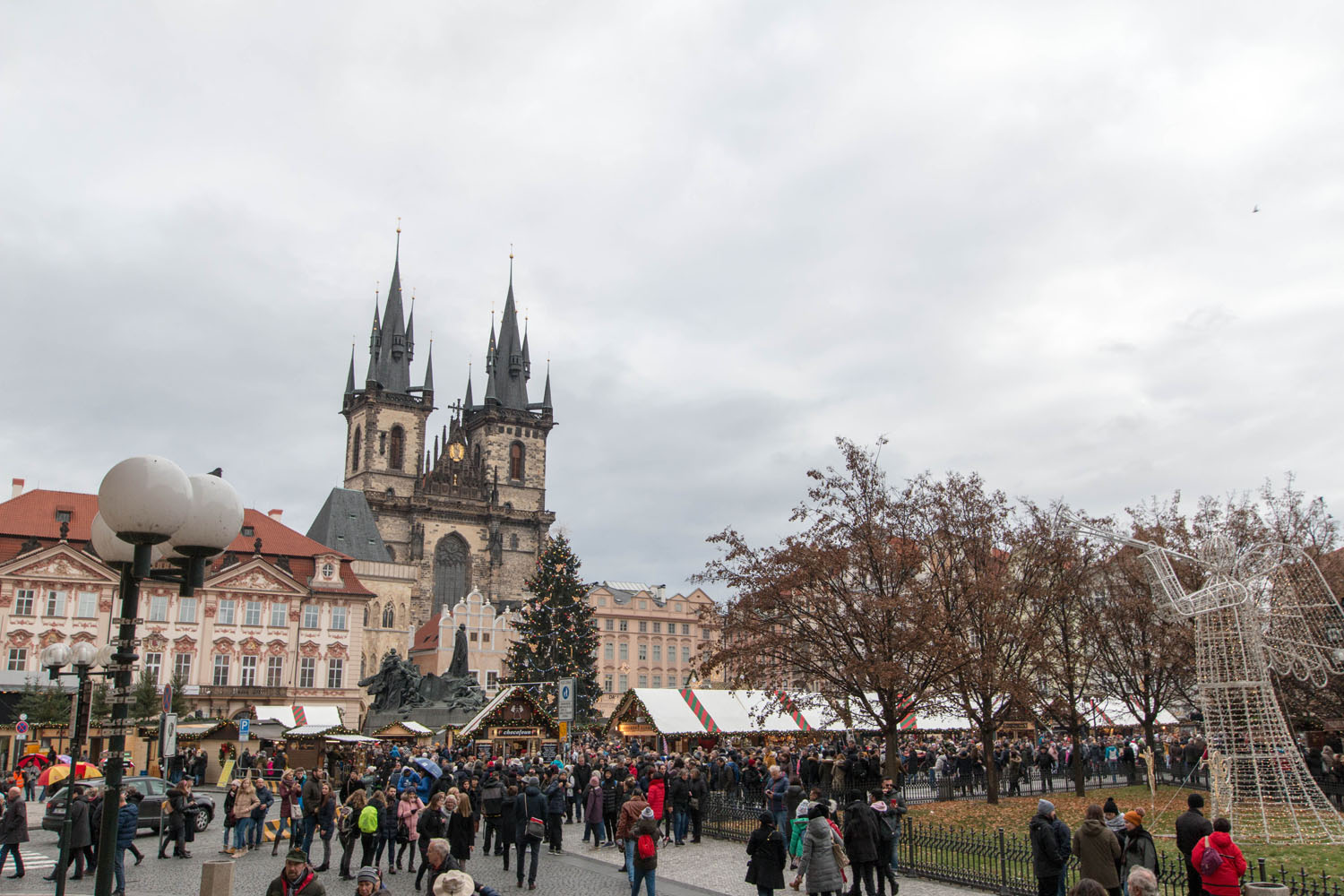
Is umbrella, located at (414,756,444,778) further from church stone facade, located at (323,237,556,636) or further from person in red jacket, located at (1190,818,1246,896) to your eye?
church stone facade, located at (323,237,556,636)

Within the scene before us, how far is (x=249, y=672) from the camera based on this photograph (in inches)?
2088

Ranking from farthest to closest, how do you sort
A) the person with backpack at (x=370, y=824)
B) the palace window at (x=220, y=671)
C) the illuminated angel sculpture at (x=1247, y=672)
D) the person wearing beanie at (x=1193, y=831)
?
1. the palace window at (x=220, y=671)
2. the illuminated angel sculpture at (x=1247, y=672)
3. the person with backpack at (x=370, y=824)
4. the person wearing beanie at (x=1193, y=831)

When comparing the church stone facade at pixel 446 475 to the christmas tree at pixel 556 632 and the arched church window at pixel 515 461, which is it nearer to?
the arched church window at pixel 515 461

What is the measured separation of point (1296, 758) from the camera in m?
17.0

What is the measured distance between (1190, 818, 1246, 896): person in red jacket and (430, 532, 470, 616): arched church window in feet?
272

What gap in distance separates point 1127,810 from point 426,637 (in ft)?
213

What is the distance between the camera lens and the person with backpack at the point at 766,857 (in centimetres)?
1171

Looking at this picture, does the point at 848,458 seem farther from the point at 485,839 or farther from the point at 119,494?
the point at 119,494

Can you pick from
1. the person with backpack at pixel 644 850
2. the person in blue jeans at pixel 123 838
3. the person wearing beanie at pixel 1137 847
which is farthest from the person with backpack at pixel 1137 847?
the person in blue jeans at pixel 123 838

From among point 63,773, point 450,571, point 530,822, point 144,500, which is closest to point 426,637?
point 450,571

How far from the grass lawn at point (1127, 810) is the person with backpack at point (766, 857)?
703cm

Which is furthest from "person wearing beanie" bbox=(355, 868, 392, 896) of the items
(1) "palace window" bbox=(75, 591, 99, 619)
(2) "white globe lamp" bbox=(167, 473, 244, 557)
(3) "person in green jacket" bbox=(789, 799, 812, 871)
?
(1) "palace window" bbox=(75, 591, 99, 619)

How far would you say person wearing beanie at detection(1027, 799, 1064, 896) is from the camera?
37.1 feet

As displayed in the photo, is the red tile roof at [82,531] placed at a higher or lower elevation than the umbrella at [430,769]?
higher
